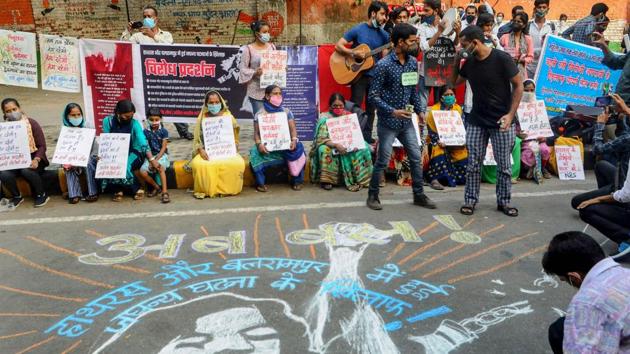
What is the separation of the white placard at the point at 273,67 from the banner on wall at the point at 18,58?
2.98 metres

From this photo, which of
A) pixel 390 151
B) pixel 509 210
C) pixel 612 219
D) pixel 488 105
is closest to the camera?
pixel 612 219

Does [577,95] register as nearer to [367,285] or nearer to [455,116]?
[455,116]

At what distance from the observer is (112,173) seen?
588 cm

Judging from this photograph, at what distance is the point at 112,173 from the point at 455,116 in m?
4.18

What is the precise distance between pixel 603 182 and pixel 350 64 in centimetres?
342

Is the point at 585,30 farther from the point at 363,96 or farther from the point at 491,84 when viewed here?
the point at 491,84

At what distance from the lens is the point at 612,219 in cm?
422

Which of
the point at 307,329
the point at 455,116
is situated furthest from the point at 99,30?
the point at 307,329

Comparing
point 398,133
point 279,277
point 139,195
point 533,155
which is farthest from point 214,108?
point 533,155

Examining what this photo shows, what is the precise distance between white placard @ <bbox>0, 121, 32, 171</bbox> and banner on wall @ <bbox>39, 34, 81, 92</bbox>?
137 cm

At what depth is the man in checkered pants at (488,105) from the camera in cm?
494

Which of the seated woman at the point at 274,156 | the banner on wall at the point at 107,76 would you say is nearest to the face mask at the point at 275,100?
the seated woman at the point at 274,156

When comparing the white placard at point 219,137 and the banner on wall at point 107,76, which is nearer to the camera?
the white placard at point 219,137

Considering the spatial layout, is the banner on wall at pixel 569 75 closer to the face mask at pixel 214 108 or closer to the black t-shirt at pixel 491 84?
the black t-shirt at pixel 491 84
